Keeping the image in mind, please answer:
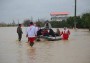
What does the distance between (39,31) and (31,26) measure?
30.1 ft

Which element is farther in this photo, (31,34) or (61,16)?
(61,16)

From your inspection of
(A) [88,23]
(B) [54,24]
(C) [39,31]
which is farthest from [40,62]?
(B) [54,24]

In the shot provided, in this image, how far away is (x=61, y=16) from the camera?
10125 centimetres

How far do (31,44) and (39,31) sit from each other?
334 inches

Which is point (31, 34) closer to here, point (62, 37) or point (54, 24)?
point (62, 37)

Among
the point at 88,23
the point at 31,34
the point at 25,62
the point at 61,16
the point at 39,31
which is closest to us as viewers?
the point at 25,62

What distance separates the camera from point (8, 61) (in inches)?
592

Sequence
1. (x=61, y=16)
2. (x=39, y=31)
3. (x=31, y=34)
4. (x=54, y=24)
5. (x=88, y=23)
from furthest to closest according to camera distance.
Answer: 1. (x=61, y=16)
2. (x=54, y=24)
3. (x=88, y=23)
4. (x=39, y=31)
5. (x=31, y=34)

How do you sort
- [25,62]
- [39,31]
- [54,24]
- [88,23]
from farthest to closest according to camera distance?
[54,24]
[88,23]
[39,31]
[25,62]

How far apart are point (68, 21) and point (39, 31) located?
178ft

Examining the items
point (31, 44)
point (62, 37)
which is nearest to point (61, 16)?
point (62, 37)

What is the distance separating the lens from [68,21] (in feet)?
282

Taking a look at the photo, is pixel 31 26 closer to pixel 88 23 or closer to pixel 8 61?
pixel 8 61

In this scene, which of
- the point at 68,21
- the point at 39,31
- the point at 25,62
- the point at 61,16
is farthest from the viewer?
the point at 61,16
